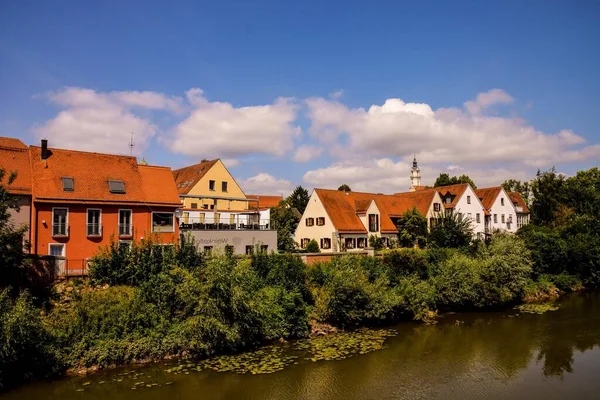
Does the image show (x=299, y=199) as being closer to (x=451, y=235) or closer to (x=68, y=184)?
(x=451, y=235)

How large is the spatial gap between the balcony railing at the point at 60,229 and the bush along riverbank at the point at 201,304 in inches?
190

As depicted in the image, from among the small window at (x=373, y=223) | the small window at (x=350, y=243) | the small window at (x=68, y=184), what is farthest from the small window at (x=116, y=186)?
the small window at (x=373, y=223)

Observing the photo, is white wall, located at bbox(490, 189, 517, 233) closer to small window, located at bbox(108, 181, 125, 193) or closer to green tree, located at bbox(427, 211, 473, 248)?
green tree, located at bbox(427, 211, 473, 248)

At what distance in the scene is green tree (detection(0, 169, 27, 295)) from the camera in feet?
64.7

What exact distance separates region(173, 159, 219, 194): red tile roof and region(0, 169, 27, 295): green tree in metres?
23.1

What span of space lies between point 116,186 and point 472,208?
44449mm

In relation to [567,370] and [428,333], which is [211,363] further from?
[567,370]

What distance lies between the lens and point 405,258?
108ft

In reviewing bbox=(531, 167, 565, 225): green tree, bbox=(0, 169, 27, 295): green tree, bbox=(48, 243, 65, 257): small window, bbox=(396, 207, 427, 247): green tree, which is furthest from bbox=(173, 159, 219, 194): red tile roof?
bbox=(531, 167, 565, 225): green tree

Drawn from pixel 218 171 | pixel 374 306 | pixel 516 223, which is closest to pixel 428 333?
pixel 374 306

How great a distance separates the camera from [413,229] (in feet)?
158

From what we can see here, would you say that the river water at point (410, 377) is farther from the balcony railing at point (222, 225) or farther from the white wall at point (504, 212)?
the white wall at point (504, 212)

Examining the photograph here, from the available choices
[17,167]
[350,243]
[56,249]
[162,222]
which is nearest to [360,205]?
[350,243]

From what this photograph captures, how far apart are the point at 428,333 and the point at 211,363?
13.3m
